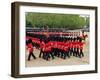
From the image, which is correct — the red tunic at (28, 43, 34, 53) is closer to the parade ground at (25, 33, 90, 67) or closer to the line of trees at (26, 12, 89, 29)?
the parade ground at (25, 33, 90, 67)

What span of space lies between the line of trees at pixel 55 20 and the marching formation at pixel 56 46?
0.10m

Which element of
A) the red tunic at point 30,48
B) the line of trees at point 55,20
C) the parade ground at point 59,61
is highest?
the line of trees at point 55,20

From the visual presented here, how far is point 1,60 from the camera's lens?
1.90 metres

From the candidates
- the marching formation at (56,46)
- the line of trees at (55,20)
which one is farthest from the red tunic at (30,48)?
the line of trees at (55,20)

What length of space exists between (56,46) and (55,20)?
8.7 inches

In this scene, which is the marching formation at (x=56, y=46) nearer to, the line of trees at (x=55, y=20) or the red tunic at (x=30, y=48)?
the red tunic at (x=30, y=48)

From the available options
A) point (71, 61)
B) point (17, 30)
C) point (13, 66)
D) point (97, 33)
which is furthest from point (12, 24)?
point (97, 33)

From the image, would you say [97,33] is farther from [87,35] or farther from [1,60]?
[1,60]

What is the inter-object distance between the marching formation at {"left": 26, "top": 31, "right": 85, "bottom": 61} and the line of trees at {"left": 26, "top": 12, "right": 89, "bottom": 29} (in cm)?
10

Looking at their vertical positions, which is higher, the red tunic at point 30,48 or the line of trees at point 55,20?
the line of trees at point 55,20

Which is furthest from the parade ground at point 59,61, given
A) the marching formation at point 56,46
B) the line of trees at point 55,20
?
the line of trees at point 55,20

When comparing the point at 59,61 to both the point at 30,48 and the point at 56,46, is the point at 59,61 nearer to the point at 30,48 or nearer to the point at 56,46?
the point at 56,46

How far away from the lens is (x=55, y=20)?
6.85ft

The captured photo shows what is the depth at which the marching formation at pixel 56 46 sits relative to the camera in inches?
79.1
